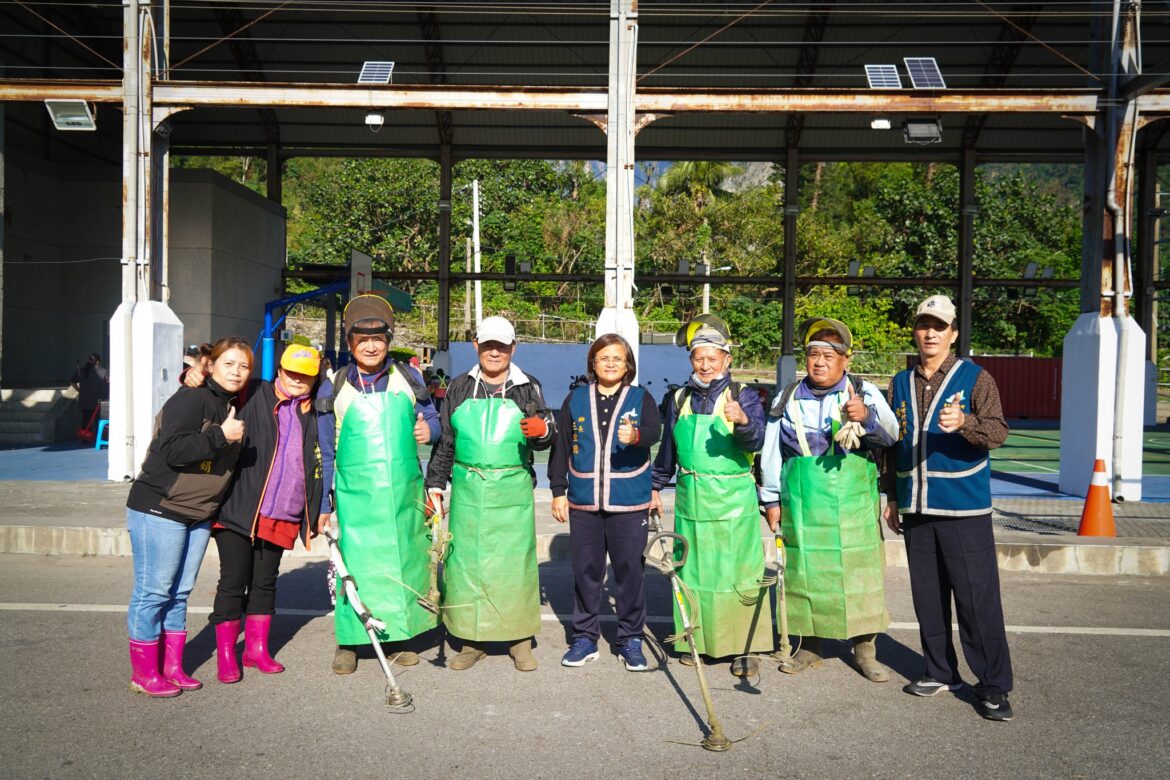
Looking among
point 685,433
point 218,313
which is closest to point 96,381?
point 218,313

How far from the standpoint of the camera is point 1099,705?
181 inches

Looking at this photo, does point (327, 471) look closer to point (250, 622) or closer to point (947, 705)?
point (250, 622)

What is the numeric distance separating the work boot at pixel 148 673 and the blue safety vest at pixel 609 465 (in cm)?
219

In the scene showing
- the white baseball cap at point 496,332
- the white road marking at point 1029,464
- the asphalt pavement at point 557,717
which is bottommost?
Answer: the white road marking at point 1029,464

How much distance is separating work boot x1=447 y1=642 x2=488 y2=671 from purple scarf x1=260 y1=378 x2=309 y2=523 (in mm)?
1123

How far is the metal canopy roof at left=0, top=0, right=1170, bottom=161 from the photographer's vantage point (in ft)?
75.1

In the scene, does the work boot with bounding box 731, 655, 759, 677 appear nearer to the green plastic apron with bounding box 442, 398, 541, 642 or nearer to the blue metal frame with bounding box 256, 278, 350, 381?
the green plastic apron with bounding box 442, 398, 541, 642

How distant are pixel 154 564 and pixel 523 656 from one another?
192 centimetres

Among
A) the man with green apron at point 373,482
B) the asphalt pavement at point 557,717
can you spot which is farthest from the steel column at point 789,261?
the man with green apron at point 373,482

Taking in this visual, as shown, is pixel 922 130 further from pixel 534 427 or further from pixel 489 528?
pixel 489 528

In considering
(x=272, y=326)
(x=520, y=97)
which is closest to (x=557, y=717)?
(x=520, y=97)

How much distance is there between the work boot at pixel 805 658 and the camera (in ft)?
16.8

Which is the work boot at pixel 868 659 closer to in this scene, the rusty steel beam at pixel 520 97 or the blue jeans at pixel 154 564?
the blue jeans at pixel 154 564

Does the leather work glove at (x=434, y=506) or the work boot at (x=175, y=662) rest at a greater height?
the leather work glove at (x=434, y=506)
